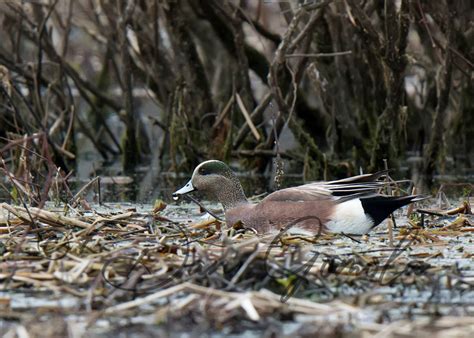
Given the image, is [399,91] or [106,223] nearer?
[106,223]

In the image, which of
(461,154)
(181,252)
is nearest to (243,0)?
(461,154)

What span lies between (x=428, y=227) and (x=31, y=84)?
17.9 feet

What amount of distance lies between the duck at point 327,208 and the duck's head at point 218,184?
2.9 inches

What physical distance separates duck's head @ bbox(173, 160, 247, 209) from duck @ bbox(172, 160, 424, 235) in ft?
0.24

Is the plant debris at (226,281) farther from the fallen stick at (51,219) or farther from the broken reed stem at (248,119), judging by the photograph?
the broken reed stem at (248,119)

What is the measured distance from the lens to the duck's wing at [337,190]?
6.64 meters

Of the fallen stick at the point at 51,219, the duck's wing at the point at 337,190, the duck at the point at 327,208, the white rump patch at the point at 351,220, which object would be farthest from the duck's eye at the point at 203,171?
the fallen stick at the point at 51,219

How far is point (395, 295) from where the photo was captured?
477cm

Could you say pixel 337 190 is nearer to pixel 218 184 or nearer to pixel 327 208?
pixel 327 208

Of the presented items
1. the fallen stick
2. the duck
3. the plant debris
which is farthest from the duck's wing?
the fallen stick

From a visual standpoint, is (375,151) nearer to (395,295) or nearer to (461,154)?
(461,154)

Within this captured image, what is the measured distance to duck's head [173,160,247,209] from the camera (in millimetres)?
7254

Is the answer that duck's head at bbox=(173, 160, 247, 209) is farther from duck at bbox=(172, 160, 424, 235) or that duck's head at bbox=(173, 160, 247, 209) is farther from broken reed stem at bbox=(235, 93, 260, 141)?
broken reed stem at bbox=(235, 93, 260, 141)

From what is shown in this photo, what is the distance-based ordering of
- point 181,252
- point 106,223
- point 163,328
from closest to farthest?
point 163,328 < point 181,252 < point 106,223
